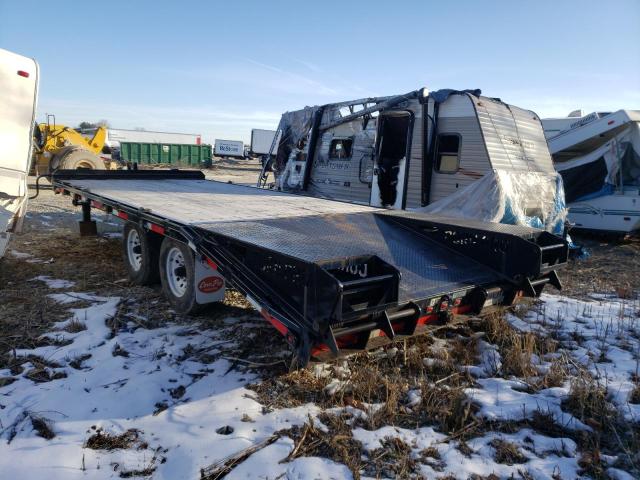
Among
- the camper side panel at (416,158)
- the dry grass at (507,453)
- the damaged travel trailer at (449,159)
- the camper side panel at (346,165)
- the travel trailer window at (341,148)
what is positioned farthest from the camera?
the travel trailer window at (341,148)

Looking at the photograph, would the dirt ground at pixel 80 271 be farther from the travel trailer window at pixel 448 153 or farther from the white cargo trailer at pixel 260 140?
the white cargo trailer at pixel 260 140

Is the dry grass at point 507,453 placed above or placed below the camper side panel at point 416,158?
below

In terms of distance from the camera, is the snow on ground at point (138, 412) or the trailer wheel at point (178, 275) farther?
the trailer wheel at point (178, 275)

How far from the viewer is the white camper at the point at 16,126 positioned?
5.92m

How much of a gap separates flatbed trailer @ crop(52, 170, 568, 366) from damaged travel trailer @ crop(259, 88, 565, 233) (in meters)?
2.84

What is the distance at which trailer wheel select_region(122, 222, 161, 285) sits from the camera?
582cm

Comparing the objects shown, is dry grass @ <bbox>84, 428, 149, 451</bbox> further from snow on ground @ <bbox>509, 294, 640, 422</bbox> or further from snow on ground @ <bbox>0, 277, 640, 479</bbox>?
snow on ground @ <bbox>509, 294, 640, 422</bbox>

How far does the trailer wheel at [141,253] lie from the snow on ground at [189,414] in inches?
49.3

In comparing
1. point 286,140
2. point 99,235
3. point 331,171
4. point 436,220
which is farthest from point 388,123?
point 99,235

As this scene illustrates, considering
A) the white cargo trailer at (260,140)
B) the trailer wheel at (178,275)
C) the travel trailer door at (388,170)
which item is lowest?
the trailer wheel at (178,275)

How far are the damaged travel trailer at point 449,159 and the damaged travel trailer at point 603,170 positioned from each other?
235 centimetres

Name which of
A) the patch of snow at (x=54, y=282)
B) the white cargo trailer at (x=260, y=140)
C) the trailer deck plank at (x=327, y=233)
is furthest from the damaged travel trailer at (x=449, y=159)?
the white cargo trailer at (x=260, y=140)

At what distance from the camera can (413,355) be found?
4.18 meters

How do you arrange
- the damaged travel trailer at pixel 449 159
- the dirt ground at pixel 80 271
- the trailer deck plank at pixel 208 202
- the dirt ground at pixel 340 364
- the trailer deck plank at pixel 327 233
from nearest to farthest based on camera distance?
the dirt ground at pixel 340 364
the trailer deck plank at pixel 327 233
the dirt ground at pixel 80 271
the trailer deck plank at pixel 208 202
the damaged travel trailer at pixel 449 159
